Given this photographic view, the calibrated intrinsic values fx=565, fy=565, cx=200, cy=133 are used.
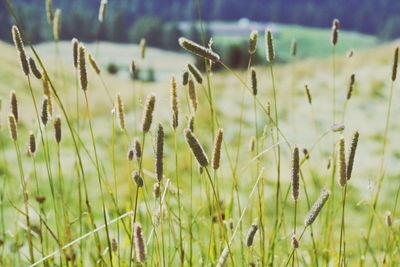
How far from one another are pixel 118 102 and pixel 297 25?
10344cm

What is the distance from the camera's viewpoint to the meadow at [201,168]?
768 mm

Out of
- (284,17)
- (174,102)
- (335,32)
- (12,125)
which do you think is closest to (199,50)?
(174,102)

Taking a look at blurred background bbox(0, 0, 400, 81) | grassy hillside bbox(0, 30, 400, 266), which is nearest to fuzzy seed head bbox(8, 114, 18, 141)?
grassy hillside bbox(0, 30, 400, 266)

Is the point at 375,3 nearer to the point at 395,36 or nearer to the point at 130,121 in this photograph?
the point at 395,36

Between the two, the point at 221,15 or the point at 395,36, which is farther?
the point at 221,15

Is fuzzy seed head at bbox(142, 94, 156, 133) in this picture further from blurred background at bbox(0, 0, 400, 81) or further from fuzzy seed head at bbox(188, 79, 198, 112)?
blurred background at bbox(0, 0, 400, 81)

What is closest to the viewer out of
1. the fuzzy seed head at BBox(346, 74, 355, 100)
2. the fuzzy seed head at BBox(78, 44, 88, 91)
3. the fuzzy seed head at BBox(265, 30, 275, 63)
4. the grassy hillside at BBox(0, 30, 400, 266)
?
the fuzzy seed head at BBox(78, 44, 88, 91)

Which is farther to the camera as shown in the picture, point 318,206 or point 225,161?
point 225,161

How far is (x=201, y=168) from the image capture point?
86cm

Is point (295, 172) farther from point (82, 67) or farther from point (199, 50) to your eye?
point (82, 67)

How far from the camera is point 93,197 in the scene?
132 inches

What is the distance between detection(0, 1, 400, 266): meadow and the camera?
77 centimetres

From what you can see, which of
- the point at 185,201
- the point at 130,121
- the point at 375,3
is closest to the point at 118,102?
the point at 185,201

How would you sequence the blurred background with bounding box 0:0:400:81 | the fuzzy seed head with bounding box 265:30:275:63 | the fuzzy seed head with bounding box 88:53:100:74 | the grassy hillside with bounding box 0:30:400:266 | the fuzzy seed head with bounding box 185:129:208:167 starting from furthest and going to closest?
the blurred background with bounding box 0:0:400:81 → the grassy hillside with bounding box 0:30:400:266 → the fuzzy seed head with bounding box 88:53:100:74 → the fuzzy seed head with bounding box 265:30:275:63 → the fuzzy seed head with bounding box 185:129:208:167
